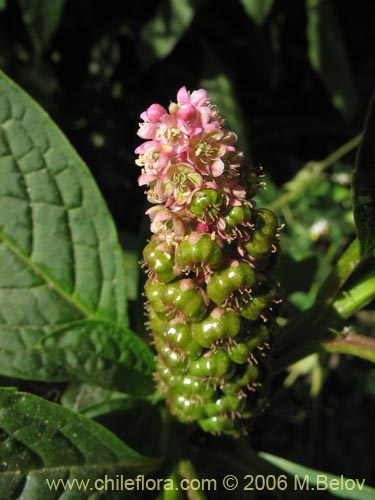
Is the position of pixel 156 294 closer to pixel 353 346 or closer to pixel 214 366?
pixel 214 366

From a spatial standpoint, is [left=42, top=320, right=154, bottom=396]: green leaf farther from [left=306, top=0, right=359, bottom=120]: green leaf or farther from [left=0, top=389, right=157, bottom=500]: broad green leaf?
[left=306, top=0, right=359, bottom=120]: green leaf

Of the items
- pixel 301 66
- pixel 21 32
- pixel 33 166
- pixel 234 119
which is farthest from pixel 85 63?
pixel 33 166

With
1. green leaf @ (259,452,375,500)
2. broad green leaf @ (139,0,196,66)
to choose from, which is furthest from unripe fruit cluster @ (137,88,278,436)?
broad green leaf @ (139,0,196,66)

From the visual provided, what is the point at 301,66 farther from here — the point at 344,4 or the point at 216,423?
the point at 216,423

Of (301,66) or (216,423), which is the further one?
(301,66)

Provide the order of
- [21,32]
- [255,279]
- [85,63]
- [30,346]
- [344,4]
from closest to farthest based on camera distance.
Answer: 1. [255,279]
2. [30,346]
3. [21,32]
4. [85,63]
5. [344,4]

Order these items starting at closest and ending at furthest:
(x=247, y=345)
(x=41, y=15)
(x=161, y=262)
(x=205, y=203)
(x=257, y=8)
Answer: (x=205, y=203) → (x=161, y=262) → (x=247, y=345) → (x=41, y=15) → (x=257, y=8)

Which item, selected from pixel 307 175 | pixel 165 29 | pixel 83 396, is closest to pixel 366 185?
pixel 83 396
